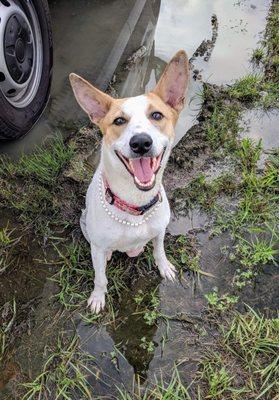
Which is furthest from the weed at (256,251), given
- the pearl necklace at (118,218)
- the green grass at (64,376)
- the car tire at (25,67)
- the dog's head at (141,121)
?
the car tire at (25,67)

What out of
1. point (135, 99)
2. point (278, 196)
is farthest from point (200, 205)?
point (135, 99)

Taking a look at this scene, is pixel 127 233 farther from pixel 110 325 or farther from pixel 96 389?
pixel 96 389

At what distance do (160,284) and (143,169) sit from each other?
102 cm

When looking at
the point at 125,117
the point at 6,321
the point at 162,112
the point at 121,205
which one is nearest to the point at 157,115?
the point at 162,112

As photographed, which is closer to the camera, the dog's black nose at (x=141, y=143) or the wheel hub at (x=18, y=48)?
the dog's black nose at (x=141, y=143)

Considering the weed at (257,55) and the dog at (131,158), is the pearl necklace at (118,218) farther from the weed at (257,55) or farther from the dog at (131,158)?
the weed at (257,55)

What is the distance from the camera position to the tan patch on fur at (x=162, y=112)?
2.23 metres

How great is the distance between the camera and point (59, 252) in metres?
3.08

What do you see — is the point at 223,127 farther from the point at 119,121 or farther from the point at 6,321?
the point at 6,321

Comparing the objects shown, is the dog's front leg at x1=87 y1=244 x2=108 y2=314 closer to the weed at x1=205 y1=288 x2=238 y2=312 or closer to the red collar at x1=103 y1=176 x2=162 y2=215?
the red collar at x1=103 y1=176 x2=162 y2=215

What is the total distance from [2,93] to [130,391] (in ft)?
6.75

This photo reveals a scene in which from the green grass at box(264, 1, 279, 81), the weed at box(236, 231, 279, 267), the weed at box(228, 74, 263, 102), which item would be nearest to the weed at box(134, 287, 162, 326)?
the weed at box(236, 231, 279, 267)

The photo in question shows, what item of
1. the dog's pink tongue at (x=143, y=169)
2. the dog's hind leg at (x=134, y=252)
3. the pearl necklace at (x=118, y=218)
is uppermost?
the dog's pink tongue at (x=143, y=169)

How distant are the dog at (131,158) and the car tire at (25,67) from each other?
0.97 m
